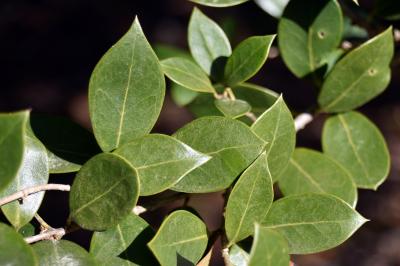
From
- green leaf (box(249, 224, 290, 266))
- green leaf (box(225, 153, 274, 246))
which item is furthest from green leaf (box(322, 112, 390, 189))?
green leaf (box(249, 224, 290, 266))

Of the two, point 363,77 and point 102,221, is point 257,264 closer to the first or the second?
point 102,221

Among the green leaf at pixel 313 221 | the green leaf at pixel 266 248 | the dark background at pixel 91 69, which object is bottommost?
the dark background at pixel 91 69

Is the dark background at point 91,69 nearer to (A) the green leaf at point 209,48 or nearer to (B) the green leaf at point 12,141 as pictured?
(A) the green leaf at point 209,48

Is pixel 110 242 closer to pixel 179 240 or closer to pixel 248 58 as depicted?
pixel 179 240

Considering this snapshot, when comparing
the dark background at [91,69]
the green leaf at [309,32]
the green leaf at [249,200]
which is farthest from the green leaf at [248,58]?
the dark background at [91,69]

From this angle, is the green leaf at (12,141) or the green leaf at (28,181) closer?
the green leaf at (12,141)
